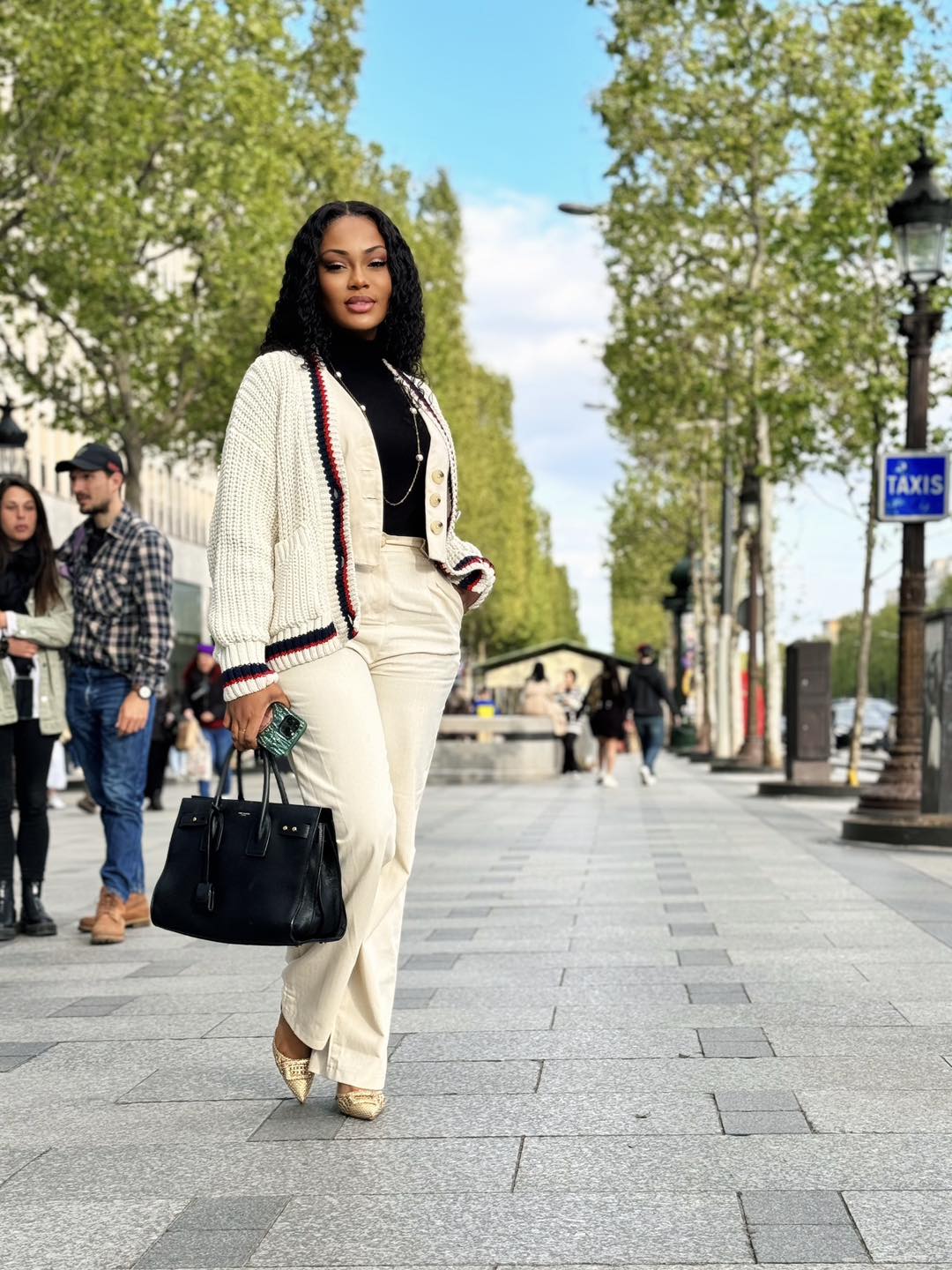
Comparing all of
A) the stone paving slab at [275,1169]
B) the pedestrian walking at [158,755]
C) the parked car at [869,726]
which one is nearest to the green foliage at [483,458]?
the parked car at [869,726]

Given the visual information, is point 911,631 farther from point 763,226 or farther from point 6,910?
point 763,226

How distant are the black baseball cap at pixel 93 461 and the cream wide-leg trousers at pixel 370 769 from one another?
379 cm

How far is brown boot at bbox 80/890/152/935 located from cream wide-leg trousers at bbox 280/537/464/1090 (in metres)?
4.13

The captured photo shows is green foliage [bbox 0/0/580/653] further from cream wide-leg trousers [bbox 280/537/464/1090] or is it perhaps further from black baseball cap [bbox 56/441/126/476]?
cream wide-leg trousers [bbox 280/537/464/1090]

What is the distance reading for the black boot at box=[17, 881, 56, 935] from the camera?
340 inches

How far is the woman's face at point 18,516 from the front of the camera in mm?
8359

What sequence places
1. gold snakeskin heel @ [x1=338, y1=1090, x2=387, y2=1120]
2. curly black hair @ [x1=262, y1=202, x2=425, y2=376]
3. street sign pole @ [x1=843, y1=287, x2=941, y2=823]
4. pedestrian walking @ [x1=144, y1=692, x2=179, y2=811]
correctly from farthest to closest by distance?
pedestrian walking @ [x1=144, y1=692, x2=179, y2=811], street sign pole @ [x1=843, y1=287, x2=941, y2=823], curly black hair @ [x1=262, y1=202, x2=425, y2=376], gold snakeskin heel @ [x1=338, y1=1090, x2=387, y2=1120]

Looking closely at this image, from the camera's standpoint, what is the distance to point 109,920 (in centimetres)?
841

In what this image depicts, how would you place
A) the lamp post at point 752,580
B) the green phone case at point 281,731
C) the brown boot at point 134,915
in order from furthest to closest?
the lamp post at point 752,580 < the brown boot at point 134,915 < the green phone case at point 281,731

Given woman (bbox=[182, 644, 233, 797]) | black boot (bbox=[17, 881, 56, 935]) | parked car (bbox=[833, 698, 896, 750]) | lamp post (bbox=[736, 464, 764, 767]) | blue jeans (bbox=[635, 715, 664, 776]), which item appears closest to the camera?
black boot (bbox=[17, 881, 56, 935])

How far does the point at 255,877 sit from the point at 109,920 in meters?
4.28

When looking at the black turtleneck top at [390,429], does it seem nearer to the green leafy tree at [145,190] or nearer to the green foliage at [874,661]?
the green leafy tree at [145,190]

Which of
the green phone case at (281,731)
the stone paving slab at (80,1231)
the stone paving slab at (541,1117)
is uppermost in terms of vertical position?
the green phone case at (281,731)

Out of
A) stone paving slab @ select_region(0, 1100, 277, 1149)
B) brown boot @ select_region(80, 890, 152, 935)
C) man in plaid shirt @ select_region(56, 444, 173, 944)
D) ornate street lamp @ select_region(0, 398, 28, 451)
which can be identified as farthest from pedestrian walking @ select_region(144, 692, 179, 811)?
stone paving slab @ select_region(0, 1100, 277, 1149)
